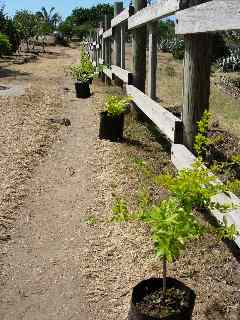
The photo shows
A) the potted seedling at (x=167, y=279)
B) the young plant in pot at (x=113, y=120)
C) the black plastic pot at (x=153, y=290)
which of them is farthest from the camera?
the young plant in pot at (x=113, y=120)

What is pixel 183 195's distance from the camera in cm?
253

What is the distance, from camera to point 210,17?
3631mm

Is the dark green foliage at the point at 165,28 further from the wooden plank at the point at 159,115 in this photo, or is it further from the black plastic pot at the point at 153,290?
the black plastic pot at the point at 153,290

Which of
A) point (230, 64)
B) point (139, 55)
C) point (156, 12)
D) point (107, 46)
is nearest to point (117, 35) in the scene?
point (107, 46)

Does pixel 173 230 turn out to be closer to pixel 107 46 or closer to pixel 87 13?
pixel 107 46

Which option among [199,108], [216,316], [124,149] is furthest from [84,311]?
[124,149]

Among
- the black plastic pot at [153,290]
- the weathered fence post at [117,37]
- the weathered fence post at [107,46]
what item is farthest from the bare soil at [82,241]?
the weathered fence post at [107,46]

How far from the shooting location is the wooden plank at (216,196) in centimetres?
328

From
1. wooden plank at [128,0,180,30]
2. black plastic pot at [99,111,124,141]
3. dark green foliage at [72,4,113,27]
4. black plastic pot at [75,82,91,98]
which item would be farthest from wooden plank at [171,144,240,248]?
dark green foliage at [72,4,113,27]

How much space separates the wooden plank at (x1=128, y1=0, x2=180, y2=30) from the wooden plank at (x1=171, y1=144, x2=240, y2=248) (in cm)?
148

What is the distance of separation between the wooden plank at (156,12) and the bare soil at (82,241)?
179 cm

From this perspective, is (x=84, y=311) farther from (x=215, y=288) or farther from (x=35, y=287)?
(x=215, y=288)

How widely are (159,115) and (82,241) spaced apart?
7.22ft

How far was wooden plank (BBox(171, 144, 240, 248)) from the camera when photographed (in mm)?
3275
